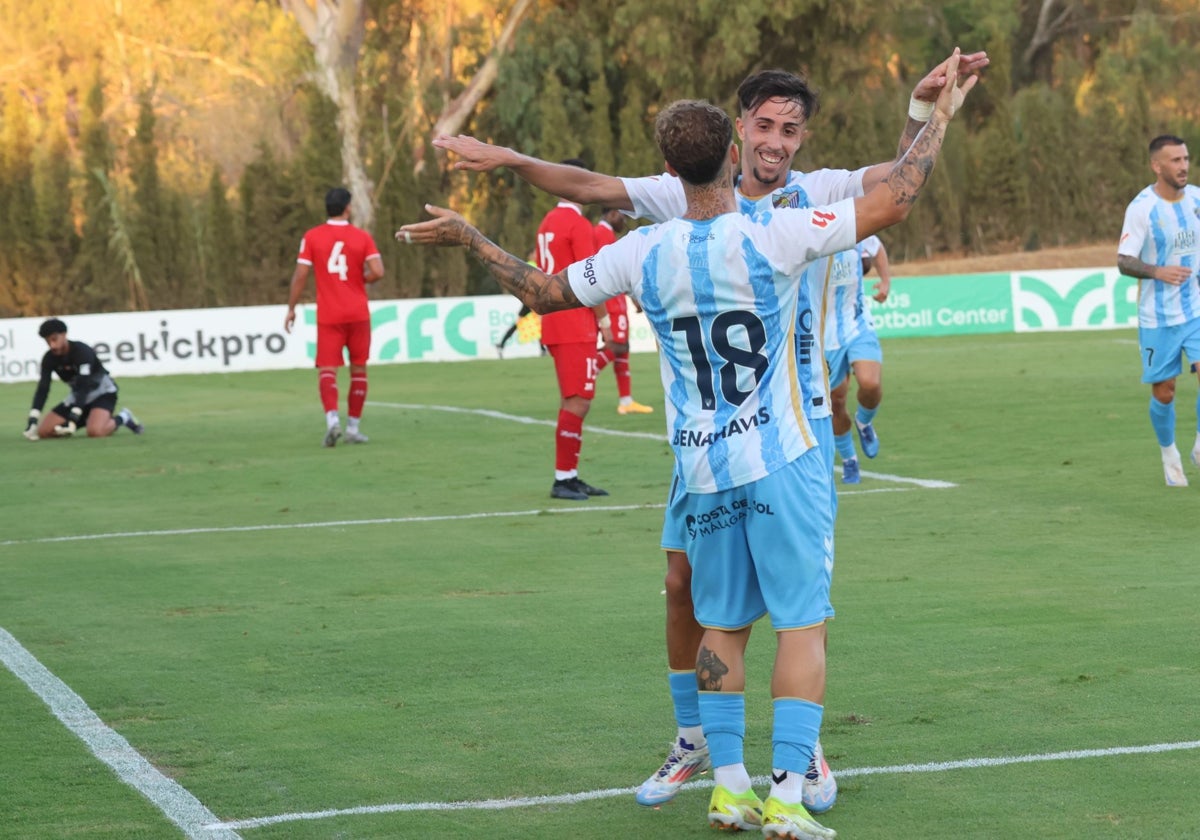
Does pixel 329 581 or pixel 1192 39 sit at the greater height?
pixel 1192 39

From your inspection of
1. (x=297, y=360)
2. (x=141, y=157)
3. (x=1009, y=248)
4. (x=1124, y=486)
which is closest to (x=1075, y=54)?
(x=1009, y=248)

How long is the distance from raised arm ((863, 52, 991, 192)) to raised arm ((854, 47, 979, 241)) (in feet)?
0.43

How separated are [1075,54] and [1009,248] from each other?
47.7ft

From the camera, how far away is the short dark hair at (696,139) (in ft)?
16.1

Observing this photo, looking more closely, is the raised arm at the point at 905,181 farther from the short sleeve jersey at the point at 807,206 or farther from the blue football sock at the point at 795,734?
the blue football sock at the point at 795,734

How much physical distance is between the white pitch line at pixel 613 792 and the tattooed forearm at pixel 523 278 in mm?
1432

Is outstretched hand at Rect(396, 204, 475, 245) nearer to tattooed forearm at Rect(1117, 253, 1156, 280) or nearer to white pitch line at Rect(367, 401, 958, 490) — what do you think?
tattooed forearm at Rect(1117, 253, 1156, 280)

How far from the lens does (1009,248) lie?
48.4 meters

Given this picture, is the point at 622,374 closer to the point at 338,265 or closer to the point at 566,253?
the point at 338,265

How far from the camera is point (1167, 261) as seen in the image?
12242 mm

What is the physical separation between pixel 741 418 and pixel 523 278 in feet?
2.67

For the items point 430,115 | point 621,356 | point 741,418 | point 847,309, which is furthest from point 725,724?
point 430,115

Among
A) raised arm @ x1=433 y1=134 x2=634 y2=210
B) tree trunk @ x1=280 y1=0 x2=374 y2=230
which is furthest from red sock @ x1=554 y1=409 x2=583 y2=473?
tree trunk @ x1=280 y1=0 x2=374 y2=230

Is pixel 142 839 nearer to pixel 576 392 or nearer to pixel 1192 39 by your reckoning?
pixel 576 392
